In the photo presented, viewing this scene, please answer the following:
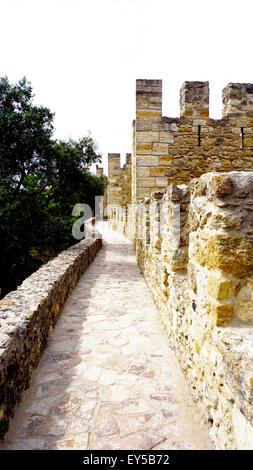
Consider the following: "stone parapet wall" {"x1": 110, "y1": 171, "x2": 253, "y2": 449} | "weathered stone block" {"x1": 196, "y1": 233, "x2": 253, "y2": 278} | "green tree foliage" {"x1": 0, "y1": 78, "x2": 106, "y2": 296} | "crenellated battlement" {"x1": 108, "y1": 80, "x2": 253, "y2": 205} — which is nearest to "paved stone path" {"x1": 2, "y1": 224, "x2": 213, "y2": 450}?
"stone parapet wall" {"x1": 110, "y1": 171, "x2": 253, "y2": 449}

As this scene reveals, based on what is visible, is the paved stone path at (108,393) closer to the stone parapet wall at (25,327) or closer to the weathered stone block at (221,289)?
the stone parapet wall at (25,327)

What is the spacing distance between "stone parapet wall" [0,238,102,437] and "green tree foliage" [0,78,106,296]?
3.33 meters

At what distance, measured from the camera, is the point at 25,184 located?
860 cm

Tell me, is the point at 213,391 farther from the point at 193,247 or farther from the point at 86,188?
the point at 86,188

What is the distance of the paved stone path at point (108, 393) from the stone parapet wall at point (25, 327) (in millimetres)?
141

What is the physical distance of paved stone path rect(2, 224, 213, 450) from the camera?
2.12 m

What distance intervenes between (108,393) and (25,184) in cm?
702

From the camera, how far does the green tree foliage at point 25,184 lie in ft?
26.6

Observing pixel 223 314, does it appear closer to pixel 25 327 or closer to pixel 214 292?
pixel 214 292

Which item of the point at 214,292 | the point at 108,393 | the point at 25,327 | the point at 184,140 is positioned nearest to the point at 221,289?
the point at 214,292

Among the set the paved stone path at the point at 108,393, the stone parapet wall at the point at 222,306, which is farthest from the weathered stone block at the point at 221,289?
the paved stone path at the point at 108,393

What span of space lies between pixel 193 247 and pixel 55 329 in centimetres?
229

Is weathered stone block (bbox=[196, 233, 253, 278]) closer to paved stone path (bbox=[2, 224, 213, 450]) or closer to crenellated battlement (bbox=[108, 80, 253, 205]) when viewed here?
paved stone path (bbox=[2, 224, 213, 450])

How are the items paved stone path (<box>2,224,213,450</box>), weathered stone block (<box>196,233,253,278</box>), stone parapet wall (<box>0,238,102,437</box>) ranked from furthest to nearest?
stone parapet wall (<box>0,238,102,437</box>) → paved stone path (<box>2,224,213,450</box>) → weathered stone block (<box>196,233,253,278</box>)
